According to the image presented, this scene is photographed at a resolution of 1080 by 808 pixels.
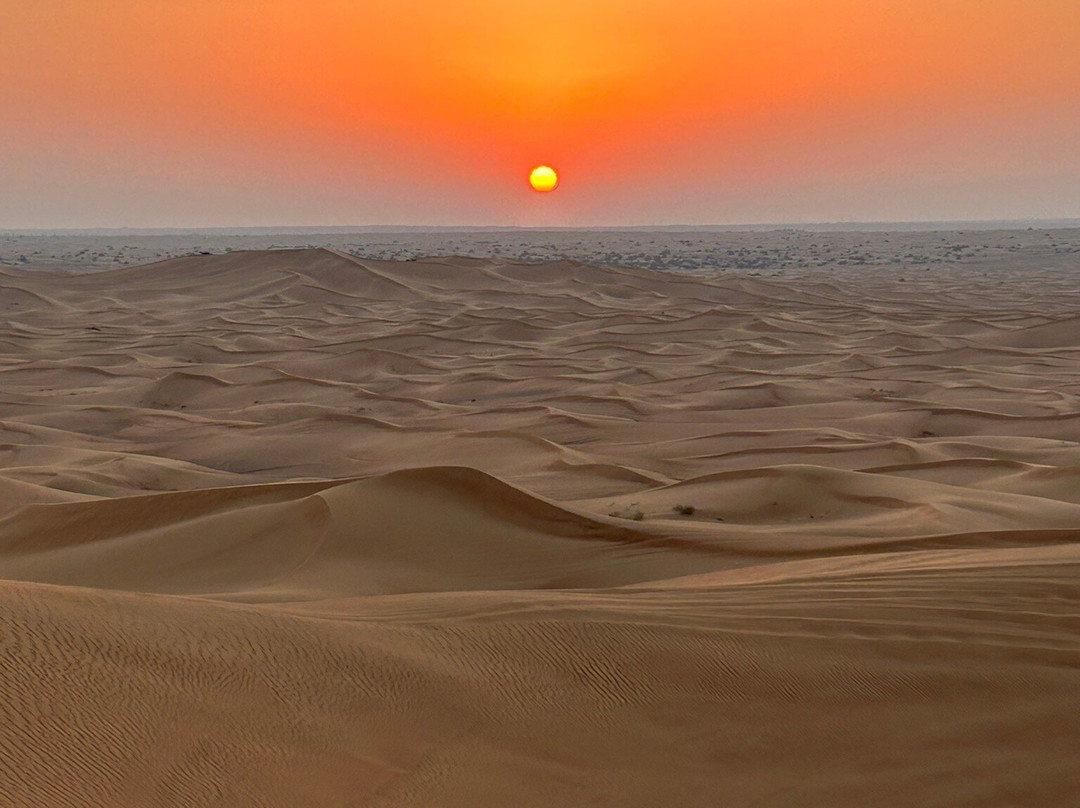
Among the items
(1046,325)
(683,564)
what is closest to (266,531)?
(683,564)

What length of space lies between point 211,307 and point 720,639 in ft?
100

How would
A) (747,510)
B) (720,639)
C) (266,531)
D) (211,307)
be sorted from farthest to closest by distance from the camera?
(211,307) < (747,510) < (266,531) < (720,639)

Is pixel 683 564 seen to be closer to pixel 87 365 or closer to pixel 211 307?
pixel 87 365

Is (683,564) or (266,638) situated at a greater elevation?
(266,638)

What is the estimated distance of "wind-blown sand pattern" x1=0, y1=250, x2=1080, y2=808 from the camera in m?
3.60

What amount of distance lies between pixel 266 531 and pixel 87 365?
15124mm

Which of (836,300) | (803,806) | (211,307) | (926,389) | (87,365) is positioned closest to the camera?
(803,806)

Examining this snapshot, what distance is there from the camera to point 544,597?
17.5 feet

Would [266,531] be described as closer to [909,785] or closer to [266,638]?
[266,638]

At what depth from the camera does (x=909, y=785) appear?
3.60 meters

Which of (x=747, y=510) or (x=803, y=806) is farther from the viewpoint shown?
(x=747, y=510)

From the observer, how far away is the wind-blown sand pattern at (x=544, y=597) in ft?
11.8

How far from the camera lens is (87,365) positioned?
2127 cm

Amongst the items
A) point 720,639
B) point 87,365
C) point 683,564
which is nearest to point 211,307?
point 87,365
